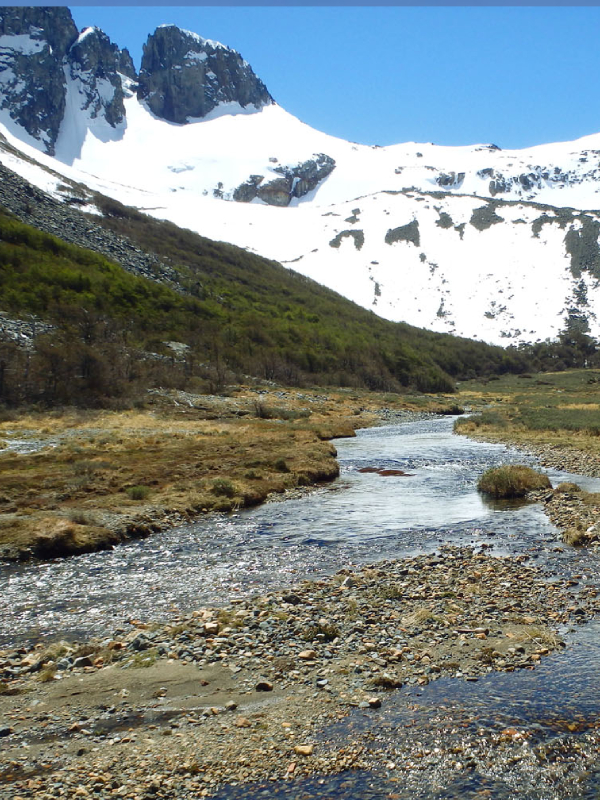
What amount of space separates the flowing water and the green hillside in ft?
122

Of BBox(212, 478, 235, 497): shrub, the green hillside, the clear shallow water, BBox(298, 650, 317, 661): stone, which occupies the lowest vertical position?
the clear shallow water

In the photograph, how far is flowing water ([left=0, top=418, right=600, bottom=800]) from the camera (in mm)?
7074

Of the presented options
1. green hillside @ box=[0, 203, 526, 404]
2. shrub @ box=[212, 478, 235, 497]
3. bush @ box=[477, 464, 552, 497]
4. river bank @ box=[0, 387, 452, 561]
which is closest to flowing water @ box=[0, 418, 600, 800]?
bush @ box=[477, 464, 552, 497]

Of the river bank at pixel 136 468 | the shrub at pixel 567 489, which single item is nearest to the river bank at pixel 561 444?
the shrub at pixel 567 489

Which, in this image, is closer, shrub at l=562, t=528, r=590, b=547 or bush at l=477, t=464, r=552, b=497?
shrub at l=562, t=528, r=590, b=547

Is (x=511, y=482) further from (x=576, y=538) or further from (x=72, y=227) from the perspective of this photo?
(x=72, y=227)

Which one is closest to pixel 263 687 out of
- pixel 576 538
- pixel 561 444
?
pixel 576 538

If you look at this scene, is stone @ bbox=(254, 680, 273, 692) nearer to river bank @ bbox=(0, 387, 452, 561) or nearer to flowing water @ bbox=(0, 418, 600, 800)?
flowing water @ bbox=(0, 418, 600, 800)

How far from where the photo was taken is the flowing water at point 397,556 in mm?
7074

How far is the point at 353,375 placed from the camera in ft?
366

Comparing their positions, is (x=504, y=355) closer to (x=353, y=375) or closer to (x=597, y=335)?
(x=597, y=335)

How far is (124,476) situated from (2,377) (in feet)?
108

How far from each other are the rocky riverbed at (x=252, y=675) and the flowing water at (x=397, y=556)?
405 mm

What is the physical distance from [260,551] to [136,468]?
43.1ft
